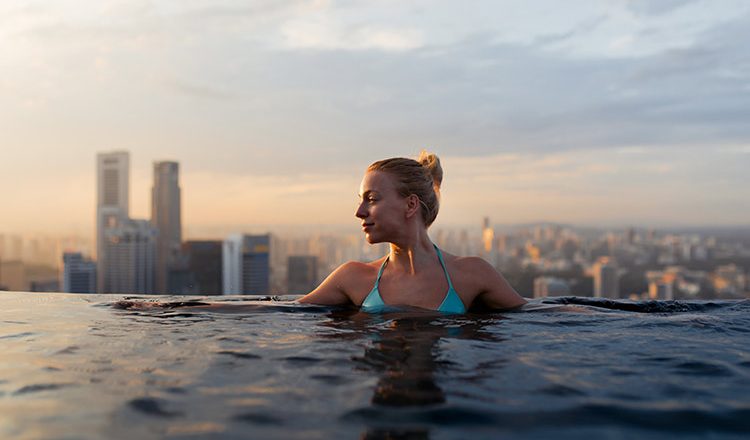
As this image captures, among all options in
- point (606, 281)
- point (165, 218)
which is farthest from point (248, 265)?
point (606, 281)

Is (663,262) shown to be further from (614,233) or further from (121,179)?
(121,179)

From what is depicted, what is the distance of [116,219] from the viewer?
107625 mm

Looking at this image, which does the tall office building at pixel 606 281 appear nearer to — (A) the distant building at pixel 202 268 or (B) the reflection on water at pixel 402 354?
(A) the distant building at pixel 202 268

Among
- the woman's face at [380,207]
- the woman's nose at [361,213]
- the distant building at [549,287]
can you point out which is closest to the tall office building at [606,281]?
the distant building at [549,287]

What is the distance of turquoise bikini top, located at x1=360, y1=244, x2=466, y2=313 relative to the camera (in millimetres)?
4531

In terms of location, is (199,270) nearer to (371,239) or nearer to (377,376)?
(371,239)

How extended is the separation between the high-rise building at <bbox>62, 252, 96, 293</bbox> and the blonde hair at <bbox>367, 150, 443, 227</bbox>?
89516 mm

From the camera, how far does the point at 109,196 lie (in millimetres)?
121750

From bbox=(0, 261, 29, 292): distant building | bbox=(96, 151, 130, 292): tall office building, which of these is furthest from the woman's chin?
bbox=(96, 151, 130, 292): tall office building

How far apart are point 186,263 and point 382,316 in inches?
3514

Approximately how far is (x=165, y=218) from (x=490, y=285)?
11061 cm

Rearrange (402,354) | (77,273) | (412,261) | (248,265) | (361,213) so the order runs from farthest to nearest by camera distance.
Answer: (77,273) → (248,265) → (412,261) → (361,213) → (402,354)

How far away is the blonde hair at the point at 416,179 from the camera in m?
4.62

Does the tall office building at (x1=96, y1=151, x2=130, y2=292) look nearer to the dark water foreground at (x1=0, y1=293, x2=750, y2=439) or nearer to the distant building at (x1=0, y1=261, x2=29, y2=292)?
the distant building at (x1=0, y1=261, x2=29, y2=292)
